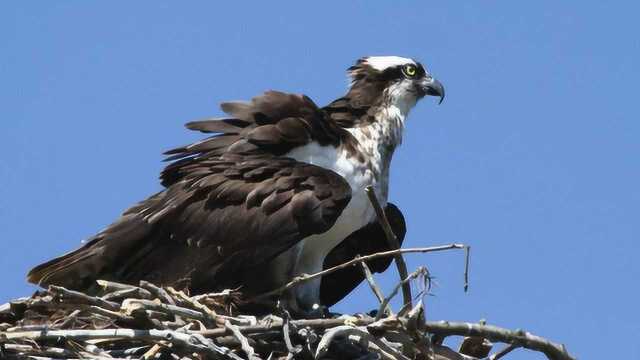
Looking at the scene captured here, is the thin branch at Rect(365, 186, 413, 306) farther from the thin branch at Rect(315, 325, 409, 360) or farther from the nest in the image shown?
the thin branch at Rect(315, 325, 409, 360)

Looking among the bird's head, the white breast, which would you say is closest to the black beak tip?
the bird's head

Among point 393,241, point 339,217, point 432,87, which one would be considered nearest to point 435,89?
point 432,87

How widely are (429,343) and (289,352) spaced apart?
0.81 meters

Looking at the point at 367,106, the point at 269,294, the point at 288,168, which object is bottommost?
the point at 269,294

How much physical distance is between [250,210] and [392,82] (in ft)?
6.55

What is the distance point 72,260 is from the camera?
371 inches

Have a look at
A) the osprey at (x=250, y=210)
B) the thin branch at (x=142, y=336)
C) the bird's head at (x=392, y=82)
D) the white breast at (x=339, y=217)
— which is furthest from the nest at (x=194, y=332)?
the bird's head at (x=392, y=82)

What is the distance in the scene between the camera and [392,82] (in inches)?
428

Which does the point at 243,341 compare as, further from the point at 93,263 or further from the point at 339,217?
the point at 339,217

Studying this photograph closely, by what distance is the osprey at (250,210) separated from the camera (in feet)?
30.4

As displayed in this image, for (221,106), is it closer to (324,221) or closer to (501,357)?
(324,221)

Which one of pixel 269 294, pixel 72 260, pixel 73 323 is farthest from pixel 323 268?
pixel 73 323

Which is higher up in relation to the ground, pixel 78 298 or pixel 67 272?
pixel 67 272

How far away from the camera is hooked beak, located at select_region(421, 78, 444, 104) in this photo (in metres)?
10.9
